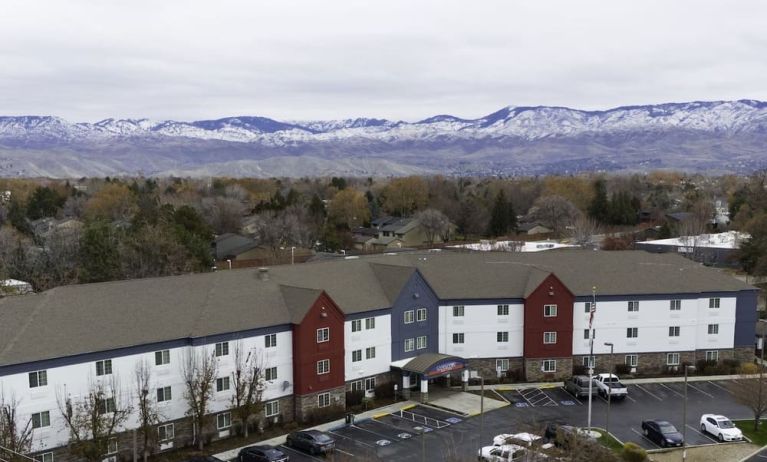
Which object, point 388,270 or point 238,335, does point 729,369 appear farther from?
point 238,335

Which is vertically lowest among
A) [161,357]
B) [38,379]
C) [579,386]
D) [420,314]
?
[579,386]

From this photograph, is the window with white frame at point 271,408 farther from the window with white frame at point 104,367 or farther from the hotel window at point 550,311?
the hotel window at point 550,311

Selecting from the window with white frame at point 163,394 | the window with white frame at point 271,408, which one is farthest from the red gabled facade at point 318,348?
the window with white frame at point 163,394

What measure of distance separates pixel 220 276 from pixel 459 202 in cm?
11120

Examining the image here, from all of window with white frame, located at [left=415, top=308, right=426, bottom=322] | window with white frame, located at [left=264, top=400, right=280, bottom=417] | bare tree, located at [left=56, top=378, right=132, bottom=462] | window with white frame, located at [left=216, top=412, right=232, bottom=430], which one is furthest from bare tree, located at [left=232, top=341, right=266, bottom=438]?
window with white frame, located at [left=415, top=308, right=426, bottom=322]

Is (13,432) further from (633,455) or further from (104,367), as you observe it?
(633,455)

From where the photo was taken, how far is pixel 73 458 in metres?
35.9

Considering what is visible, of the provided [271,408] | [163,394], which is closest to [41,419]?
[163,394]

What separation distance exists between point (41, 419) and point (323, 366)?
55.5 feet

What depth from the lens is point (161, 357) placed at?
3969 centimetres

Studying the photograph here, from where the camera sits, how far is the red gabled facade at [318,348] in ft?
145

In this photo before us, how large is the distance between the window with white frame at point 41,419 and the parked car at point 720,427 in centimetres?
3720

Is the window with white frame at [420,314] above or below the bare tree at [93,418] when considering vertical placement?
above

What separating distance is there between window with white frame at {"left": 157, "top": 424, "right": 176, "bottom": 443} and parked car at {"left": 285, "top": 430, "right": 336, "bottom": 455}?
6.65 metres
